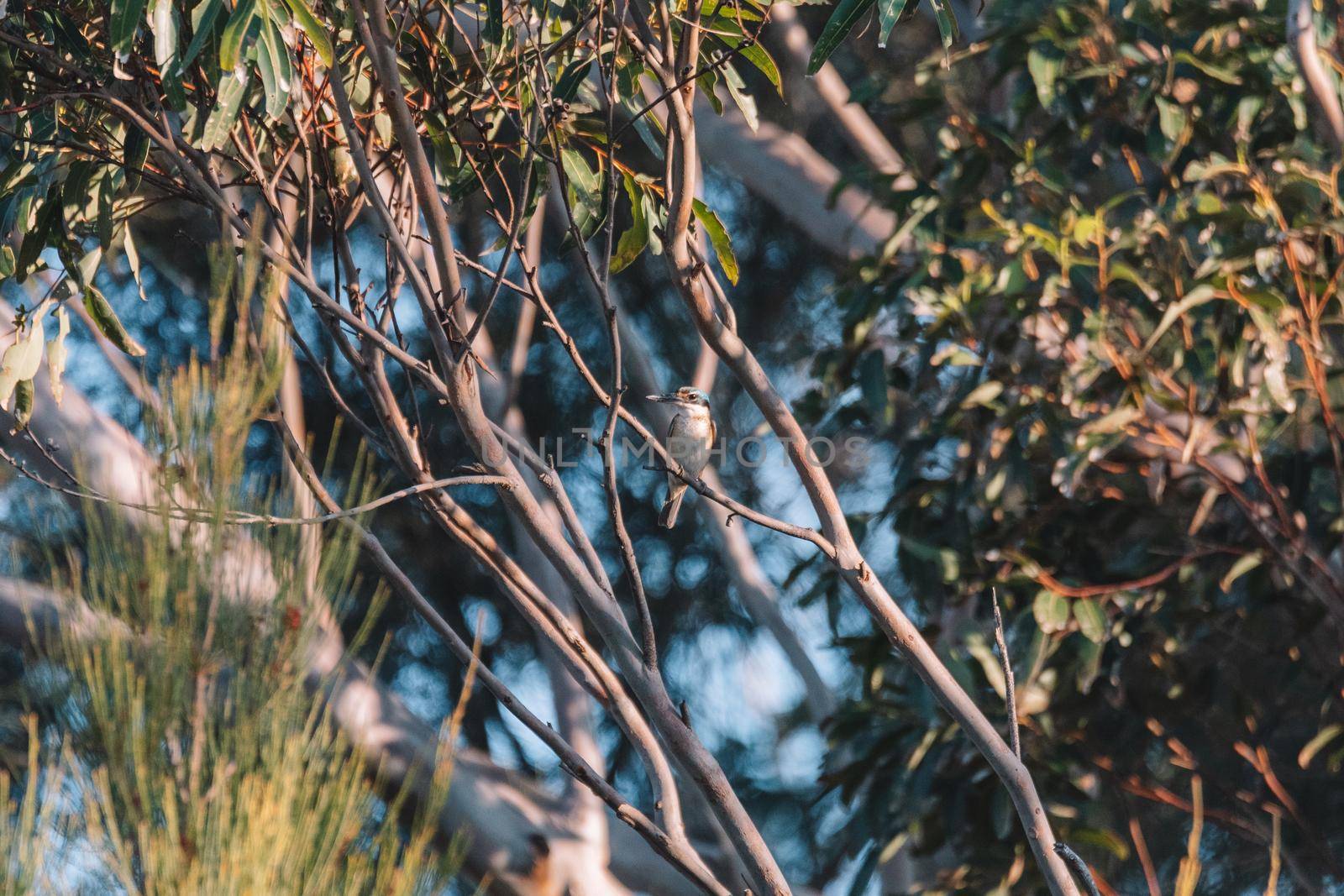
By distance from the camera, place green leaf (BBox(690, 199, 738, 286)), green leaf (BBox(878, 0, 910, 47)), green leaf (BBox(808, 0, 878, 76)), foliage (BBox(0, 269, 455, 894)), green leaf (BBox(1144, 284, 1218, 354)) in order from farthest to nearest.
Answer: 1. green leaf (BBox(1144, 284, 1218, 354))
2. green leaf (BBox(690, 199, 738, 286))
3. green leaf (BBox(808, 0, 878, 76))
4. green leaf (BBox(878, 0, 910, 47))
5. foliage (BBox(0, 269, 455, 894))

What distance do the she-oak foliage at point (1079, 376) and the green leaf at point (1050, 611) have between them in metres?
0.01

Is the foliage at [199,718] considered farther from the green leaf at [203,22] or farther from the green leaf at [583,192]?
the green leaf at [583,192]

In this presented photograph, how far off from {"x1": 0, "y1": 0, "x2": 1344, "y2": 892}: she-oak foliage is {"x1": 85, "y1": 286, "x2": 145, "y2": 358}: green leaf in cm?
2

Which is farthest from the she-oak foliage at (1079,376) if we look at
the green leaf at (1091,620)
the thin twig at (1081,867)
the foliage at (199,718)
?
the thin twig at (1081,867)

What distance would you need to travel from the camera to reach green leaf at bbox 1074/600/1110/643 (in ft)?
12.5

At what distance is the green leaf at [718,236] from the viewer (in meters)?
2.74

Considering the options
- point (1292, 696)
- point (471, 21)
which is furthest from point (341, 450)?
point (1292, 696)

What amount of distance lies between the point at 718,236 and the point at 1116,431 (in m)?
1.66

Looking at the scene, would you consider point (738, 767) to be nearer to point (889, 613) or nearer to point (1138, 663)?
point (1138, 663)

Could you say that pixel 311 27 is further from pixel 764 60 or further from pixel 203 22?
pixel 764 60

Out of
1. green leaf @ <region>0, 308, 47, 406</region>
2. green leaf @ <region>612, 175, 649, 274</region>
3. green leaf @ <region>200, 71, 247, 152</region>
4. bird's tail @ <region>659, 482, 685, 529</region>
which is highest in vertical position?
green leaf @ <region>0, 308, 47, 406</region>

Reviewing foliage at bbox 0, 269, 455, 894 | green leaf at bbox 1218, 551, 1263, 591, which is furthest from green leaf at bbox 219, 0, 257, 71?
green leaf at bbox 1218, 551, 1263, 591

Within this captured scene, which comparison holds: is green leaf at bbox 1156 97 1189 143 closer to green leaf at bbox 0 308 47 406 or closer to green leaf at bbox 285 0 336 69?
green leaf at bbox 285 0 336 69

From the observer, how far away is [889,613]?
8.02ft
